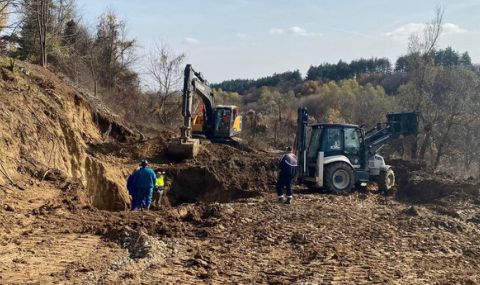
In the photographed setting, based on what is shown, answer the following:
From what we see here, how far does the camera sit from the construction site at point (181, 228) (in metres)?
6.55

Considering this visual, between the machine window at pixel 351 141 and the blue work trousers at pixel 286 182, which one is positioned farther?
the machine window at pixel 351 141

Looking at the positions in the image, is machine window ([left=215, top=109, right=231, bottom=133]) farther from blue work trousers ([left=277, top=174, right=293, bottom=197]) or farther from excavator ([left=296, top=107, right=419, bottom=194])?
blue work trousers ([left=277, top=174, right=293, bottom=197])

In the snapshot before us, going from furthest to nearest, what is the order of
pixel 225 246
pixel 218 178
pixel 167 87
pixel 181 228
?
pixel 167 87
pixel 218 178
pixel 181 228
pixel 225 246

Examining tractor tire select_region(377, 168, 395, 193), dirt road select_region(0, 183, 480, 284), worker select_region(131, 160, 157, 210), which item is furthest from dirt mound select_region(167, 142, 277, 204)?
dirt road select_region(0, 183, 480, 284)

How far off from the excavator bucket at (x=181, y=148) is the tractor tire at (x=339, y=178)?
18.1ft

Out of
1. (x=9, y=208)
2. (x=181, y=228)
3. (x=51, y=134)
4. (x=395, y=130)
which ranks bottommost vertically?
(x=181, y=228)

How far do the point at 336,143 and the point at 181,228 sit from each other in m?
7.60

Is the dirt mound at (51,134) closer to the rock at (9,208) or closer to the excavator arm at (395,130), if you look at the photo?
the rock at (9,208)

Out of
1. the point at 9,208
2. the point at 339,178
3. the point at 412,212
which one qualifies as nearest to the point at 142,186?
the point at 9,208

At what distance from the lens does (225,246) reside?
7.84 m

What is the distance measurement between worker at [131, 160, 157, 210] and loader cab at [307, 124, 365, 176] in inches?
202

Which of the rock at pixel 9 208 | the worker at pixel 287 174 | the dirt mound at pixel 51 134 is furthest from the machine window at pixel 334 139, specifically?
the rock at pixel 9 208

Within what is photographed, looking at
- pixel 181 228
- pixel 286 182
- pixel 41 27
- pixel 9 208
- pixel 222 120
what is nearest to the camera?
pixel 9 208

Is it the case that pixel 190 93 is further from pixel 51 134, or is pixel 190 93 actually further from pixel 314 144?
pixel 51 134
